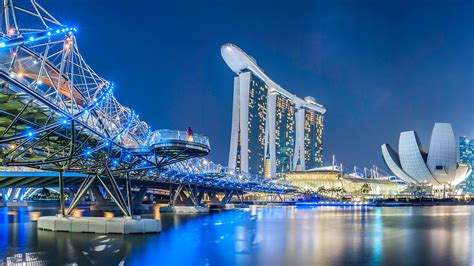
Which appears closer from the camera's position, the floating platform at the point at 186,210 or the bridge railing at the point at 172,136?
the bridge railing at the point at 172,136

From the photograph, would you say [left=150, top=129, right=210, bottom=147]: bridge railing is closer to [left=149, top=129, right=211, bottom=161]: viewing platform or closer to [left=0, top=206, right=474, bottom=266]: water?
[left=149, top=129, right=211, bottom=161]: viewing platform

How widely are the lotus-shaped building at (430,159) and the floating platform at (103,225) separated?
470ft

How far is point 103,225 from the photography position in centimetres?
3331

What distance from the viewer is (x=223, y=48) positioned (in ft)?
587

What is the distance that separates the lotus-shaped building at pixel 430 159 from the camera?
6344 inches

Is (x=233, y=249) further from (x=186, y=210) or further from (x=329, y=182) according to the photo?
(x=329, y=182)

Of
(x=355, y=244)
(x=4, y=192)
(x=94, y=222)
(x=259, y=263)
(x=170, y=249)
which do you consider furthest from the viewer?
(x=4, y=192)

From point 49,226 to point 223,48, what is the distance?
148 meters

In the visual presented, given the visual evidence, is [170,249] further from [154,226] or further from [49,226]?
[49,226]

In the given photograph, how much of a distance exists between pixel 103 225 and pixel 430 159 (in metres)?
152

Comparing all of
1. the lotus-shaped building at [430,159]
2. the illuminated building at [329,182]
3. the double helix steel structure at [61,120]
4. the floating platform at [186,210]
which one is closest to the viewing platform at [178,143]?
the double helix steel structure at [61,120]

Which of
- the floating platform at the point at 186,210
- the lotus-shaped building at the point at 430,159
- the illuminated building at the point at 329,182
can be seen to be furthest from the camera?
the illuminated building at the point at 329,182

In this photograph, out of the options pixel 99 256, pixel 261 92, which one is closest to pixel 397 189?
pixel 261 92

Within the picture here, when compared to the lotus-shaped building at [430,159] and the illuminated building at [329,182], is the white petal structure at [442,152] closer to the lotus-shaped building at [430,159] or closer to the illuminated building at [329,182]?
the lotus-shaped building at [430,159]
